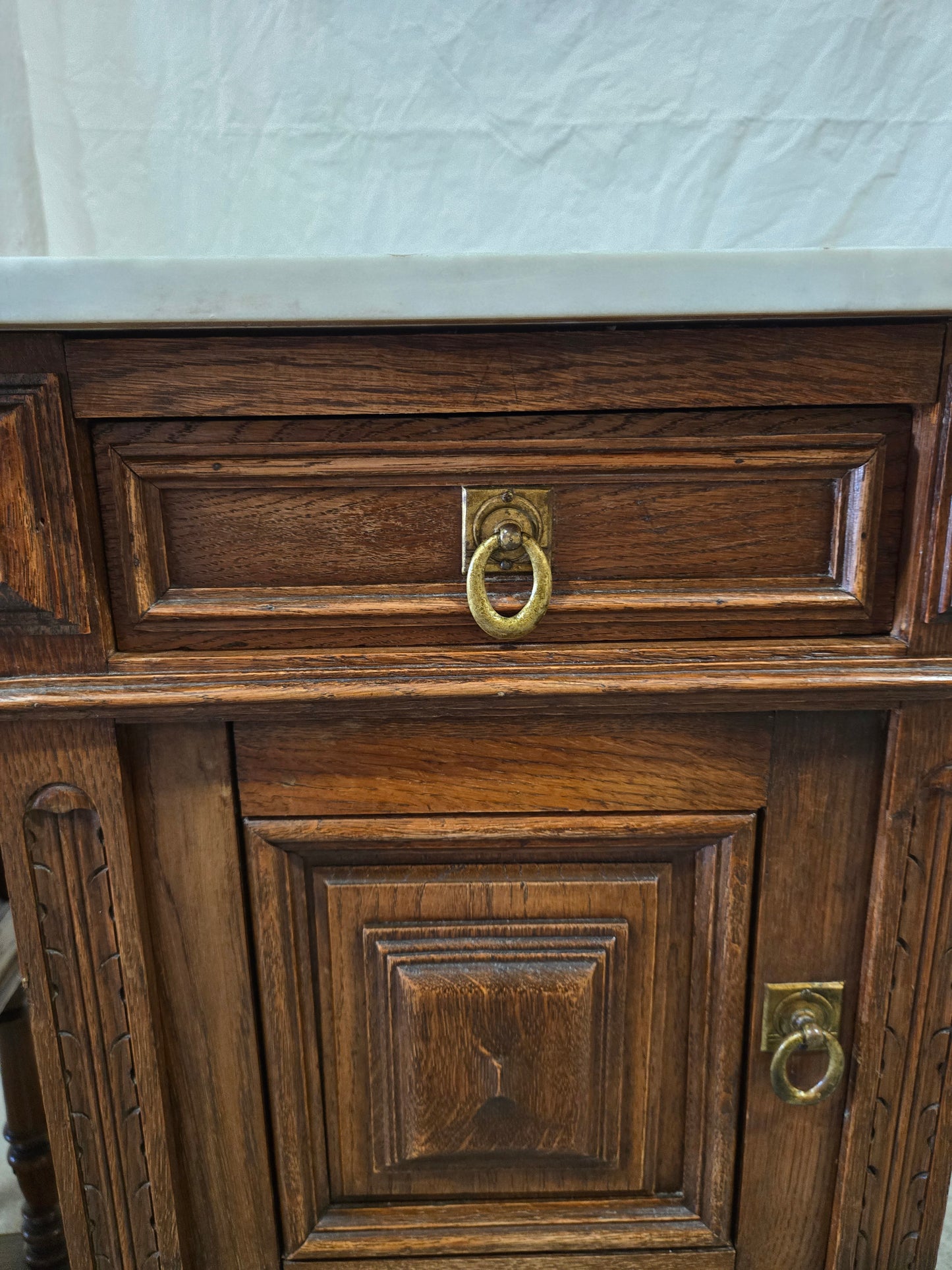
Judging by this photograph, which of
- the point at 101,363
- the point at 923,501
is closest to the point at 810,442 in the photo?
the point at 923,501

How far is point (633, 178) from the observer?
23.7 inches

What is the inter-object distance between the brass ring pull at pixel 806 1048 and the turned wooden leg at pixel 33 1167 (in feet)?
1.61

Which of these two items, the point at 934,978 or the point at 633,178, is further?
the point at 633,178

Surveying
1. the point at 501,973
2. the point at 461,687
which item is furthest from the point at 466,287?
the point at 501,973

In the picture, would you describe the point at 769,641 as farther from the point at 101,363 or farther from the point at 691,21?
the point at 691,21

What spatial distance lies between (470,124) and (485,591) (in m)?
0.45

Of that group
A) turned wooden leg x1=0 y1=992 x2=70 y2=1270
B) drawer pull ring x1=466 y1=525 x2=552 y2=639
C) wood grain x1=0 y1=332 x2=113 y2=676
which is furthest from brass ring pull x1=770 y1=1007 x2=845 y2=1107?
turned wooden leg x1=0 y1=992 x2=70 y2=1270

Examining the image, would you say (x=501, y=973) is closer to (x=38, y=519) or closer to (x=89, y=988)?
(x=89, y=988)

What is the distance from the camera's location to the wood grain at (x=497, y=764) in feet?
1.18

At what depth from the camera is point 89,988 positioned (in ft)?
1.22

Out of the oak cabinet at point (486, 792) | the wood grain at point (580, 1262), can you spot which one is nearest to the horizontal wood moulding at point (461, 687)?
the oak cabinet at point (486, 792)

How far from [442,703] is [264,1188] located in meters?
→ 0.29

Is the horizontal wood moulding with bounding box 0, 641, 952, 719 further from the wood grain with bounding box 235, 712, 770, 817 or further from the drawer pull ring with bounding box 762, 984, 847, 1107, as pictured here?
the drawer pull ring with bounding box 762, 984, 847, 1107

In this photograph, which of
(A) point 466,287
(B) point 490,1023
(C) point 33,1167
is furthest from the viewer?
(C) point 33,1167
